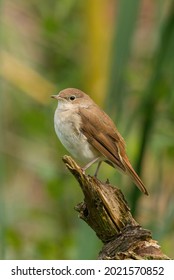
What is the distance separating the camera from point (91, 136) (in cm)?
540

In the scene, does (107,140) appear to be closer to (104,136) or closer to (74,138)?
(104,136)

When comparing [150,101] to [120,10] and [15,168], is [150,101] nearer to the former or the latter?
[120,10]


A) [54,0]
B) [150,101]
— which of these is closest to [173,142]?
[150,101]

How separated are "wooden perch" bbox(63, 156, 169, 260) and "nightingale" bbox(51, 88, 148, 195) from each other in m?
0.60

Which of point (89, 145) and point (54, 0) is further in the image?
point (54, 0)

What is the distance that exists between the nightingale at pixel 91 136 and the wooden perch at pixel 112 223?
1.96 feet

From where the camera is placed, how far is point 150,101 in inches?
235

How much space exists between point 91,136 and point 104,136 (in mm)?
140

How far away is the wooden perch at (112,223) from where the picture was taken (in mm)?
4145

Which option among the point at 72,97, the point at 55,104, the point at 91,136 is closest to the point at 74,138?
the point at 91,136

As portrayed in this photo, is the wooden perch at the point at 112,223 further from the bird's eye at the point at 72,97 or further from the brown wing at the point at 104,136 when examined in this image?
the bird's eye at the point at 72,97

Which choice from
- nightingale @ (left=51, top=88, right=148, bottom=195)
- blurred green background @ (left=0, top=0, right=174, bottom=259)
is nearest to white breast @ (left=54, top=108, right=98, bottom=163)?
nightingale @ (left=51, top=88, right=148, bottom=195)
